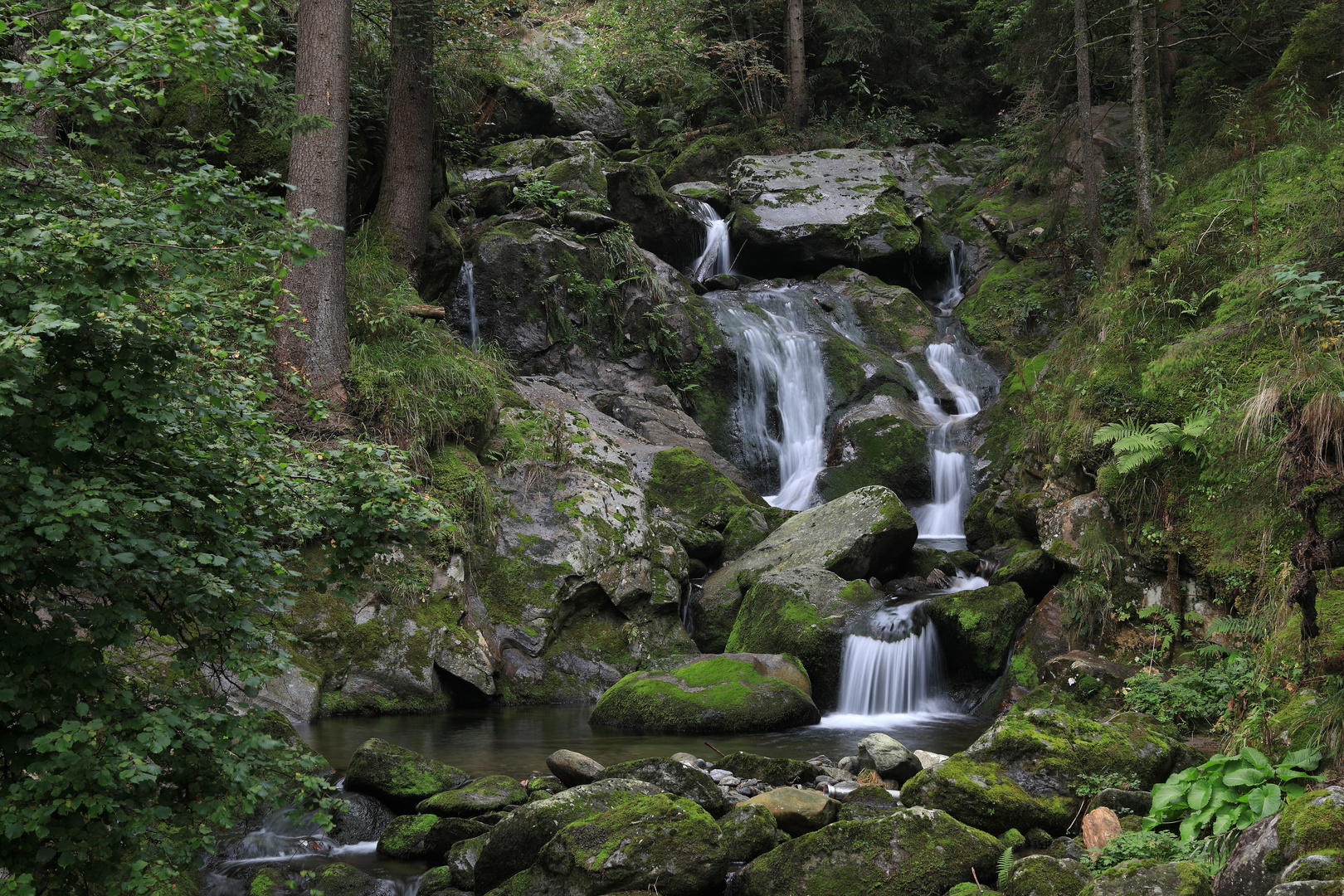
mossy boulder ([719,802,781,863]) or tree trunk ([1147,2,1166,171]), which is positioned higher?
tree trunk ([1147,2,1166,171])

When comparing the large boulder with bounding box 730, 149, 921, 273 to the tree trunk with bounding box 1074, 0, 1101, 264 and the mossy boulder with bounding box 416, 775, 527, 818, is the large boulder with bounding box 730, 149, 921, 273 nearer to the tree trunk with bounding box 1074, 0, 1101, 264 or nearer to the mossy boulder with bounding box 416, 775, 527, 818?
the tree trunk with bounding box 1074, 0, 1101, 264

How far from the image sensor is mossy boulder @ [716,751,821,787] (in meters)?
6.48

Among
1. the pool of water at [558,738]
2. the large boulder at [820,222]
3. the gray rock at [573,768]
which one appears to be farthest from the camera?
the large boulder at [820,222]

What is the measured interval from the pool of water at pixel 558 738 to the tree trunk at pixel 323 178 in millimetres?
3890

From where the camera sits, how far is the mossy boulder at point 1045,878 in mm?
4281

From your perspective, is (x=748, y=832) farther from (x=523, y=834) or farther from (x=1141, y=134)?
(x=1141, y=134)

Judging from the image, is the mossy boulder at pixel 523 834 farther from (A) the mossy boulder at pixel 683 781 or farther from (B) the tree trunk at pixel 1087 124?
(B) the tree trunk at pixel 1087 124

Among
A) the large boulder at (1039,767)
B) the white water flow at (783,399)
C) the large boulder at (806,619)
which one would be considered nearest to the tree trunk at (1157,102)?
the white water flow at (783,399)

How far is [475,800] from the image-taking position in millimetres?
5977

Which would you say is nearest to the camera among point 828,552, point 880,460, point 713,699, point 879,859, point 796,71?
point 879,859

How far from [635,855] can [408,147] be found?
10990 millimetres

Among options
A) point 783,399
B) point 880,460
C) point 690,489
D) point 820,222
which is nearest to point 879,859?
point 690,489

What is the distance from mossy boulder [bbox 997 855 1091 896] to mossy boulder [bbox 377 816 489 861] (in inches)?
124

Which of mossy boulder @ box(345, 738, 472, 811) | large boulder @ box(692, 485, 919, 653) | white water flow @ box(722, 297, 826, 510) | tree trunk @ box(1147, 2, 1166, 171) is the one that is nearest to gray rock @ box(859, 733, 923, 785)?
mossy boulder @ box(345, 738, 472, 811)
